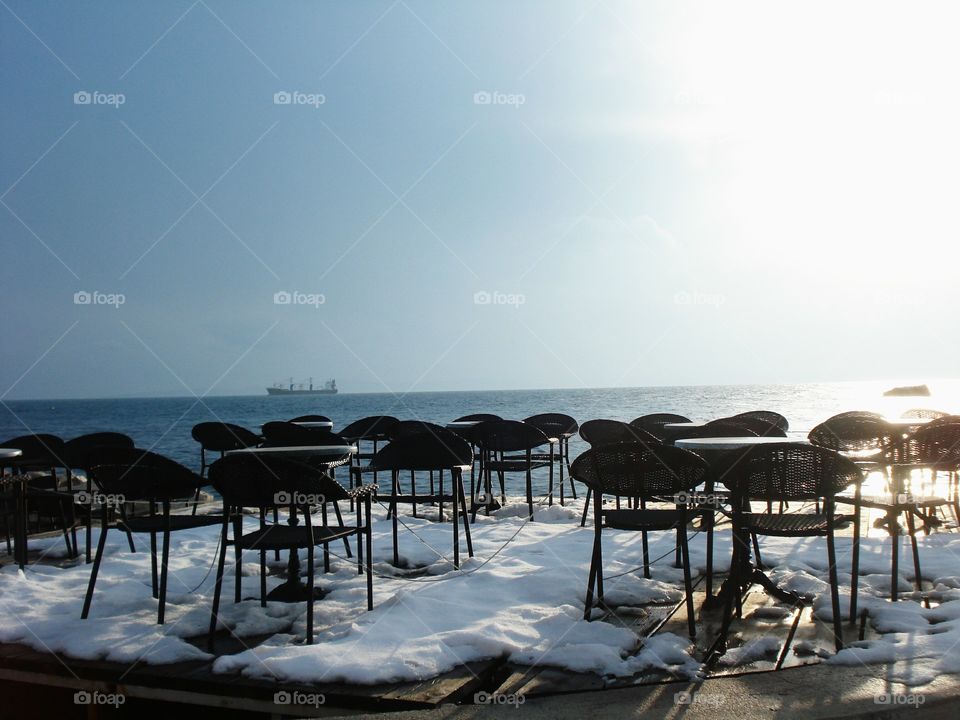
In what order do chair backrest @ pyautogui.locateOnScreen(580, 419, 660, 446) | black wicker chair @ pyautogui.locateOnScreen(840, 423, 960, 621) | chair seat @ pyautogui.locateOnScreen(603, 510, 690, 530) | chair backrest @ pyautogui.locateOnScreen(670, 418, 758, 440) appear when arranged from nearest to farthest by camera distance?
chair seat @ pyautogui.locateOnScreen(603, 510, 690, 530) < black wicker chair @ pyautogui.locateOnScreen(840, 423, 960, 621) < chair backrest @ pyautogui.locateOnScreen(670, 418, 758, 440) < chair backrest @ pyautogui.locateOnScreen(580, 419, 660, 446)

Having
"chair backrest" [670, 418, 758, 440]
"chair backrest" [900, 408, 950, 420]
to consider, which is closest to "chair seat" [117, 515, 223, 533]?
"chair backrest" [670, 418, 758, 440]

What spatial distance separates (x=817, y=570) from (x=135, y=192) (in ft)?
86.2

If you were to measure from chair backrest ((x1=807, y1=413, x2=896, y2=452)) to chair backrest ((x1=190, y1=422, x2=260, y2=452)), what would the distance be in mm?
5149

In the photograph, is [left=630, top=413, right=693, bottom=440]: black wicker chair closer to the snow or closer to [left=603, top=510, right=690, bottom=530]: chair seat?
the snow

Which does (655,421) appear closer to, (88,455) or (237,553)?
(237,553)

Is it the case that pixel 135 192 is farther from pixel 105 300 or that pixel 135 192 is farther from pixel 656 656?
pixel 656 656

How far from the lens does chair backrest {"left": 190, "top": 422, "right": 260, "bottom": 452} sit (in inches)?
281

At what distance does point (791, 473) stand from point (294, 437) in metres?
3.80

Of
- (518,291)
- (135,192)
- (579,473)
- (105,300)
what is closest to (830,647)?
(579,473)

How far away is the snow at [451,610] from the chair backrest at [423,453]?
2.30 ft

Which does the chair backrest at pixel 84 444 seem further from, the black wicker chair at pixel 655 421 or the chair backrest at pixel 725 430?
the black wicker chair at pixel 655 421

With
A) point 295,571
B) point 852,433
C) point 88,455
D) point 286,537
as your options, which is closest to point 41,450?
point 88,455

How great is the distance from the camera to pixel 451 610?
150 inches

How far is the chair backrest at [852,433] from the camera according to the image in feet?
19.3
